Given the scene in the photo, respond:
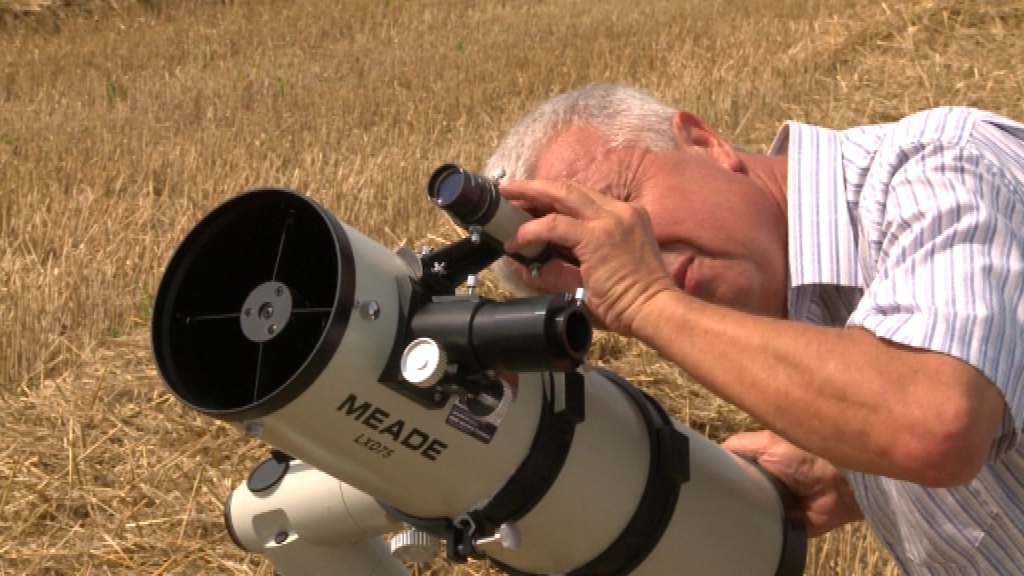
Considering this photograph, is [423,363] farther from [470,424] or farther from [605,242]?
[605,242]

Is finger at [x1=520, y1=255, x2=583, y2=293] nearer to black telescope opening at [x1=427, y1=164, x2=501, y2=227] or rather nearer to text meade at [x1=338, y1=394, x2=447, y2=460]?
black telescope opening at [x1=427, y1=164, x2=501, y2=227]

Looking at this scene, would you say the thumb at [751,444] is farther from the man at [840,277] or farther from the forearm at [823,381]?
the forearm at [823,381]

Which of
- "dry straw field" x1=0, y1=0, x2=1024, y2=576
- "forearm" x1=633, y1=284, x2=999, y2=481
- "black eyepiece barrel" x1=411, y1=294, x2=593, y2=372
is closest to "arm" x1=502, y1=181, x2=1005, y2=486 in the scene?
"forearm" x1=633, y1=284, x2=999, y2=481

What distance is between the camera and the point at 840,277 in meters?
2.11

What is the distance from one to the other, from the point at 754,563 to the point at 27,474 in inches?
91.4

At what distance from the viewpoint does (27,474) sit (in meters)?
3.79

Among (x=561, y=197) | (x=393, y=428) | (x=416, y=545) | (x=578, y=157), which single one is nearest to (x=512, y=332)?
(x=393, y=428)

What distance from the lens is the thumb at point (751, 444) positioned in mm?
2610

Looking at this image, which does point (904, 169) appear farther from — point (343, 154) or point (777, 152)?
point (343, 154)

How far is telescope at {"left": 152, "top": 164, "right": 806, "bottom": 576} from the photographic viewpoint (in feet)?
5.69

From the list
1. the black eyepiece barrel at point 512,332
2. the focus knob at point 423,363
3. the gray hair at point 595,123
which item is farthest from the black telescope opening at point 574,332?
the gray hair at point 595,123

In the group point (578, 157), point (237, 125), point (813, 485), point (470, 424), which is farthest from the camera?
point (237, 125)

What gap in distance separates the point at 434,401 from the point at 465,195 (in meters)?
0.28

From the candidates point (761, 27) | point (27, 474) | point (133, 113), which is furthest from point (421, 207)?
point (761, 27)
